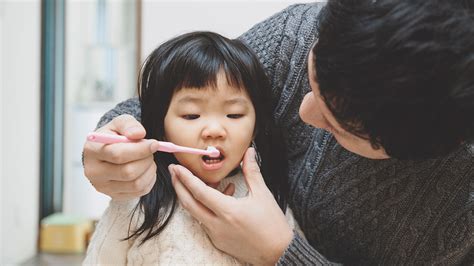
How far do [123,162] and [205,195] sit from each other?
17 cm

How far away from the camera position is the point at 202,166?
0.97 metres

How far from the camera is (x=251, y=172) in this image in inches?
37.7

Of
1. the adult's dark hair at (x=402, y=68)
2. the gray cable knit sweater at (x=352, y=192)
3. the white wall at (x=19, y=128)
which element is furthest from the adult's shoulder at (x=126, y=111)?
the white wall at (x=19, y=128)

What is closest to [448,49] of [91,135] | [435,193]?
[435,193]

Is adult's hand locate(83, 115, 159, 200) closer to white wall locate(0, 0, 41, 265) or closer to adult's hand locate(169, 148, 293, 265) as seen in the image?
adult's hand locate(169, 148, 293, 265)

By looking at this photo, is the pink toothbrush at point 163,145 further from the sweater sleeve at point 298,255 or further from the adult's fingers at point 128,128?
the sweater sleeve at point 298,255

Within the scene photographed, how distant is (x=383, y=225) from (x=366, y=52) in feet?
1.37

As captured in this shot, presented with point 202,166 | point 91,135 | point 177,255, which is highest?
point 91,135

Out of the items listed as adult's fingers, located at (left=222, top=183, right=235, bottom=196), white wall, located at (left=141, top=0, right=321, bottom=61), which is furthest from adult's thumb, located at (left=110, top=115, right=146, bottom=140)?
white wall, located at (left=141, top=0, right=321, bottom=61)

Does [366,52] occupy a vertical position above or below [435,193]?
above

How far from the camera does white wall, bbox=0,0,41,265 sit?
2494mm

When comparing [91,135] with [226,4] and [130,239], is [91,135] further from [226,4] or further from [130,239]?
[226,4]

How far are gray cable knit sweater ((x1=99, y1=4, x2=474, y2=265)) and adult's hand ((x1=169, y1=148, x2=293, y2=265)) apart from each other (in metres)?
0.03

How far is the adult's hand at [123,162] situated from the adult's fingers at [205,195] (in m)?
0.08
